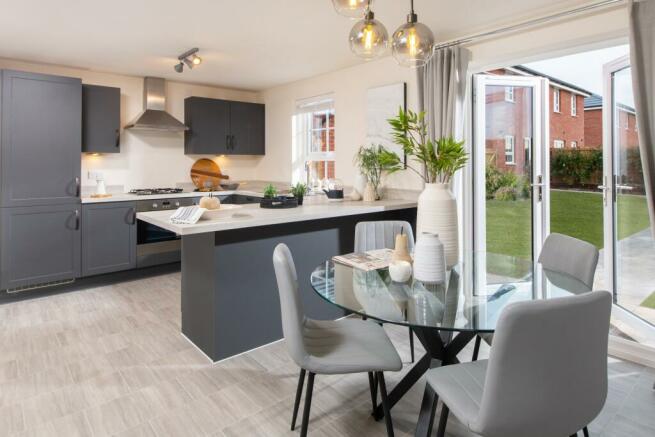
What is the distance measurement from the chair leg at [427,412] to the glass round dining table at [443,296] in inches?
7.8

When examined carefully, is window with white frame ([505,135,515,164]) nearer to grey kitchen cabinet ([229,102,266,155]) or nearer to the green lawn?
the green lawn

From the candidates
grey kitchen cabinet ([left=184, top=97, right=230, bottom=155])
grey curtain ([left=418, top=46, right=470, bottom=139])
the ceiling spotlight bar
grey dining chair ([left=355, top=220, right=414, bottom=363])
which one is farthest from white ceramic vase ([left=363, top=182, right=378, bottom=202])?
grey kitchen cabinet ([left=184, top=97, right=230, bottom=155])

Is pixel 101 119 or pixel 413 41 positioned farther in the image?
pixel 101 119

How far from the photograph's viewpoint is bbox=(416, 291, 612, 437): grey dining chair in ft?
3.50

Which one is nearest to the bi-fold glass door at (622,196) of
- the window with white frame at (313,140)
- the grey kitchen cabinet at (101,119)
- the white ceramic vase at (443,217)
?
the white ceramic vase at (443,217)

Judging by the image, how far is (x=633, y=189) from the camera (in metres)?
2.88

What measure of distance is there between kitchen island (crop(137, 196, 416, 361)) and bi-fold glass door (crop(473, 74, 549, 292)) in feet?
4.27

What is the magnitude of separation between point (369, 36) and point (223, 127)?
3886 millimetres

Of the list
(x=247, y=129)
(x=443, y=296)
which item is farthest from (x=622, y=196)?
(x=247, y=129)

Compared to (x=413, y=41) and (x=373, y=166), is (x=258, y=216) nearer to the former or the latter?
(x=413, y=41)

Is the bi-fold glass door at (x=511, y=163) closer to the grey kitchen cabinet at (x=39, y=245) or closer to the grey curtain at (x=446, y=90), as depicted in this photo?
the grey curtain at (x=446, y=90)

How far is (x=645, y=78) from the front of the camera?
232 cm

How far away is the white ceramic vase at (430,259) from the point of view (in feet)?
5.89

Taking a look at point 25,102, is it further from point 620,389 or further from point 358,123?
point 620,389
